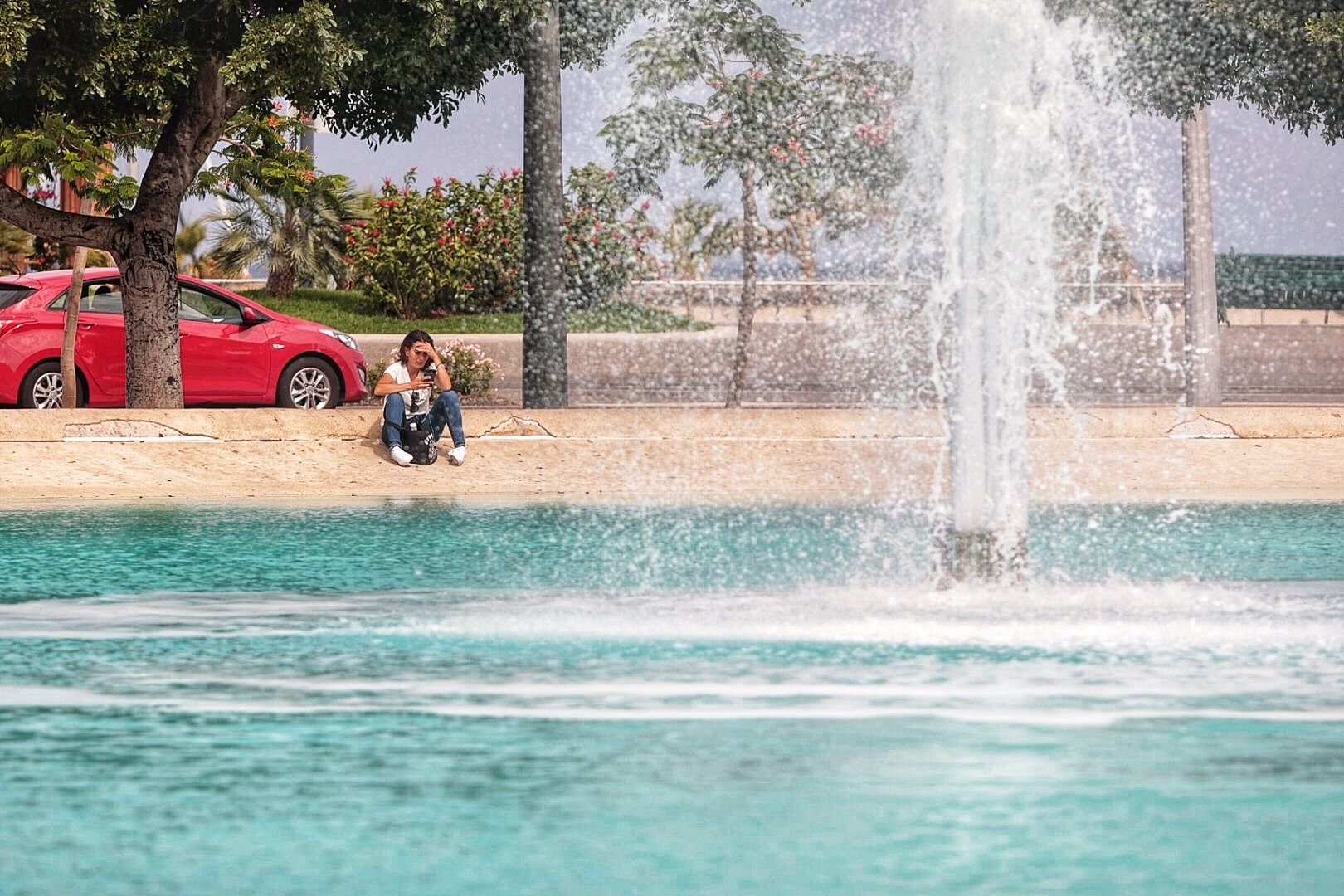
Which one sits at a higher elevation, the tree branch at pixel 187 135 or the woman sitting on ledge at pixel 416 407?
the tree branch at pixel 187 135

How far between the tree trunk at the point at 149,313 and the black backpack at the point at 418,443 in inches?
136

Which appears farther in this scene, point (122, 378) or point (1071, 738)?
point (122, 378)

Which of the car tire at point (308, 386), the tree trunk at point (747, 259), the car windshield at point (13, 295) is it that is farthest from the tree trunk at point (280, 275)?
the car windshield at point (13, 295)

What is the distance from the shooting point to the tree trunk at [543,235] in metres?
18.5

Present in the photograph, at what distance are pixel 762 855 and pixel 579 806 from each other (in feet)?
2.49

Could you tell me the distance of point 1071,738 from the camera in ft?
23.0

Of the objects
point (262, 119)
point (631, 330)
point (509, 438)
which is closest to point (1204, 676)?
point (509, 438)

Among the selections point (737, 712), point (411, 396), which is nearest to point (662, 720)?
point (737, 712)

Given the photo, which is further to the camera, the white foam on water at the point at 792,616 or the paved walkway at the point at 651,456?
the paved walkway at the point at 651,456

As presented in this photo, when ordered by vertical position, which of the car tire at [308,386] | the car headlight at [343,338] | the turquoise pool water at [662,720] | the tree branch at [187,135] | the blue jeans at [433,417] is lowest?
the turquoise pool water at [662,720]

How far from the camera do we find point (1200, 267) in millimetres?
21203

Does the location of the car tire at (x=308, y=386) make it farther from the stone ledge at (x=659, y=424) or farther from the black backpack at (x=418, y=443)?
the black backpack at (x=418, y=443)

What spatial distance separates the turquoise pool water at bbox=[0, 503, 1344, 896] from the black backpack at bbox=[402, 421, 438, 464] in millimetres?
A: 3387

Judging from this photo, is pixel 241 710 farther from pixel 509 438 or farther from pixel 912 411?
pixel 912 411
